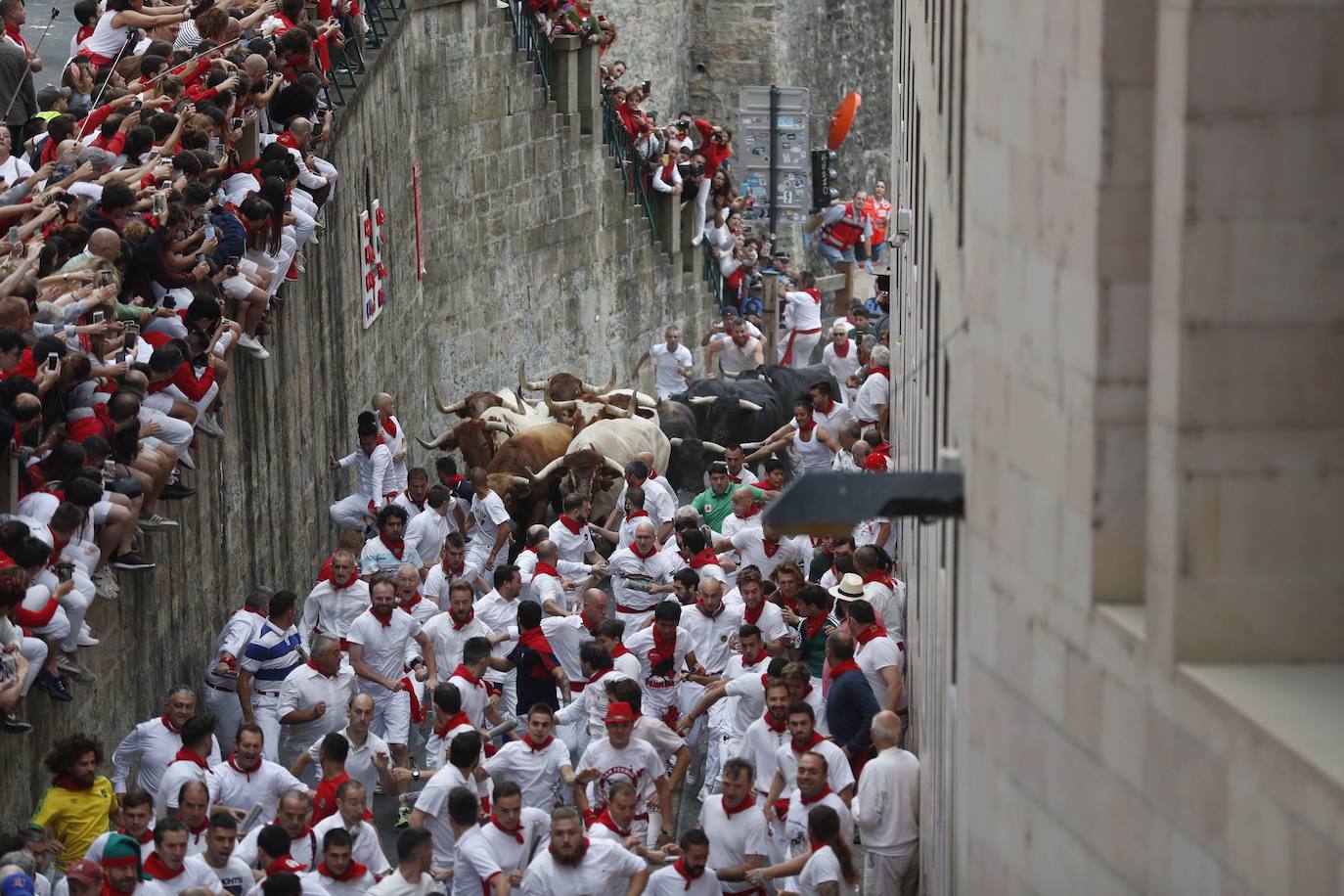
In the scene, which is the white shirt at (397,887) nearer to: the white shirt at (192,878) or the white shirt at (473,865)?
the white shirt at (473,865)

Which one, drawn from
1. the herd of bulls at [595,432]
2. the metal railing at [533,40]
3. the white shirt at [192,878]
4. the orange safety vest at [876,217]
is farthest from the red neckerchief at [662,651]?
the orange safety vest at [876,217]

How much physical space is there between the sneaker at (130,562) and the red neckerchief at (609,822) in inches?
140

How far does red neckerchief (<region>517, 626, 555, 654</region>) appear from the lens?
1465 cm

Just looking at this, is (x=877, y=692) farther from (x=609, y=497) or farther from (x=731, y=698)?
(x=609, y=497)

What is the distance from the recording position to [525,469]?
64.8 feet

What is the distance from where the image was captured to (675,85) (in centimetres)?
3844

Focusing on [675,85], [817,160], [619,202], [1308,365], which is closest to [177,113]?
[1308,365]

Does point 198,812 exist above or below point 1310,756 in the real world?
below

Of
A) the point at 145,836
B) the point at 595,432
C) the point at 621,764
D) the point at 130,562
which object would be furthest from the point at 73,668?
the point at 595,432

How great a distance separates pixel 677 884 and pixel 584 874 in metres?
0.48

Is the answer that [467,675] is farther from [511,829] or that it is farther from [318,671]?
[511,829]

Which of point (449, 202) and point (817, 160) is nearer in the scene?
point (449, 202)

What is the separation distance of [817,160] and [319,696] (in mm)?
21035

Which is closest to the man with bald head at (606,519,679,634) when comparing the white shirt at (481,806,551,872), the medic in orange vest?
the white shirt at (481,806,551,872)
